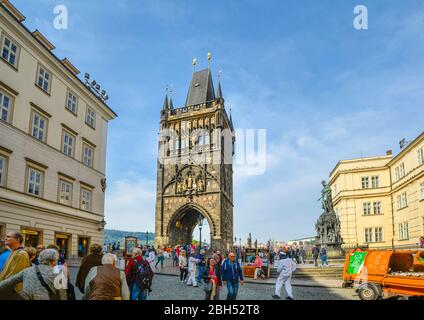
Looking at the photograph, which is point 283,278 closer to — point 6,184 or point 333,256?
point 6,184

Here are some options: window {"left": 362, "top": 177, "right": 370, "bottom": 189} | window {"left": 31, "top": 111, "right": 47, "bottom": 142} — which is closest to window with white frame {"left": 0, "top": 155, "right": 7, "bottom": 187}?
window {"left": 31, "top": 111, "right": 47, "bottom": 142}

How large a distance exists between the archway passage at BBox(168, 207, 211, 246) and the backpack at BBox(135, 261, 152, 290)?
38991 millimetres

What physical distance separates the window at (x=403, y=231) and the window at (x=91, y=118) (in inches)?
1202

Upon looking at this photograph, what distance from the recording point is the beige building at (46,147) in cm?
1631

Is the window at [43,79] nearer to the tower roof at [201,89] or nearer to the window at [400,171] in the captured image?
the window at [400,171]

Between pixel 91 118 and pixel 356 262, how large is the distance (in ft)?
63.5

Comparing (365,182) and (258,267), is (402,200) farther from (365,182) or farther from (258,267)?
(258,267)

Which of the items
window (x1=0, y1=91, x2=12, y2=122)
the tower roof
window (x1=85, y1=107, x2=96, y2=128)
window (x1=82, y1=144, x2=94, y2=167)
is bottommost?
window (x1=82, y1=144, x2=94, y2=167)

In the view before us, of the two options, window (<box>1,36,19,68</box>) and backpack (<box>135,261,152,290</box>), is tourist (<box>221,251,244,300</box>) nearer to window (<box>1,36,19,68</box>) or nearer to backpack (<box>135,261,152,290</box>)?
backpack (<box>135,261,152,290</box>)

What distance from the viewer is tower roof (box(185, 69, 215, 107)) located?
57.6 meters

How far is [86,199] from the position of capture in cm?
2294

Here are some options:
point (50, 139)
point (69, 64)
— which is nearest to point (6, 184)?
point (50, 139)

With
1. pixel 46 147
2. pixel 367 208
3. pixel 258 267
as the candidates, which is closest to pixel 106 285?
pixel 258 267
